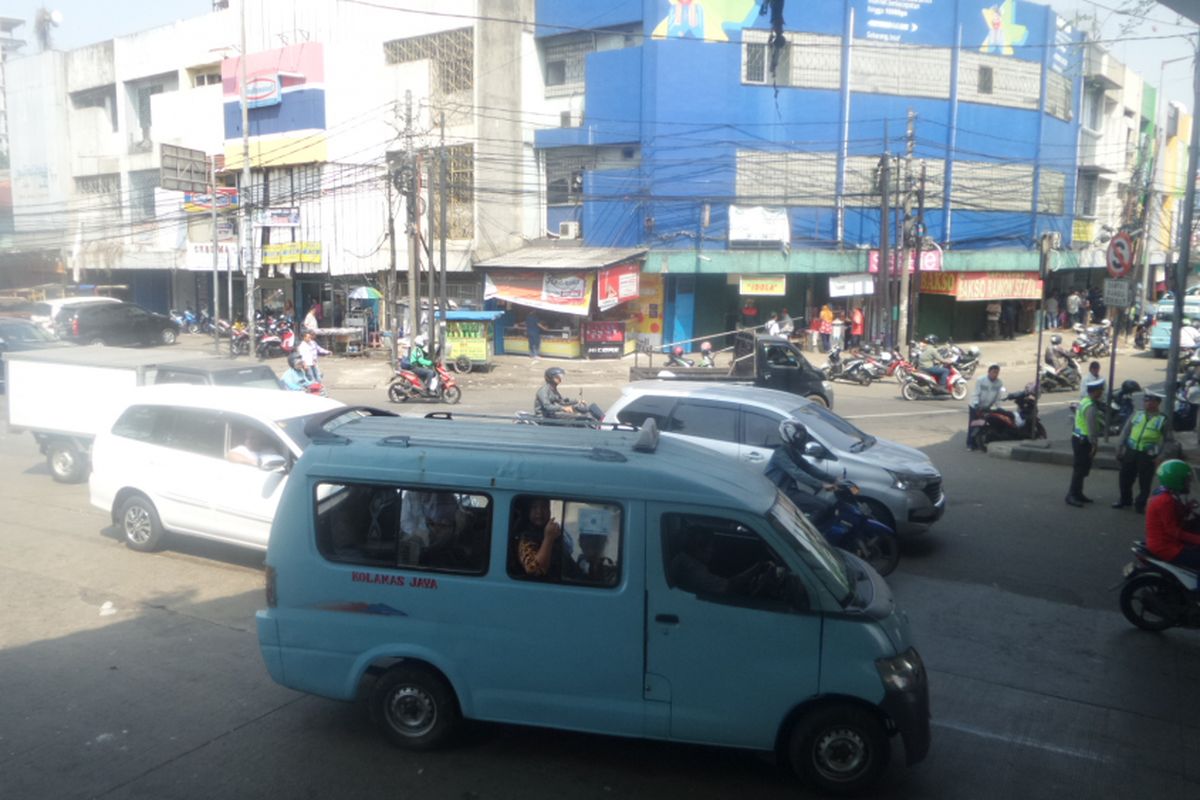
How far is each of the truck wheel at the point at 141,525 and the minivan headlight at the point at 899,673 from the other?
24.3ft

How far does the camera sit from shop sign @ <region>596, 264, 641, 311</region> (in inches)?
1086

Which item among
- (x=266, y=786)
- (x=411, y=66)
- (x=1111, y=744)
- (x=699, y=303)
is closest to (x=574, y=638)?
(x=266, y=786)

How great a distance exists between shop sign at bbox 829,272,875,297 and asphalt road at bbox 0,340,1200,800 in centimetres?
1956

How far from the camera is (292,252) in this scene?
32.8 meters

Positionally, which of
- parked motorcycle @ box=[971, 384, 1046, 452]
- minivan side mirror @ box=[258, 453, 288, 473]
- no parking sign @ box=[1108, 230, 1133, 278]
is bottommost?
parked motorcycle @ box=[971, 384, 1046, 452]

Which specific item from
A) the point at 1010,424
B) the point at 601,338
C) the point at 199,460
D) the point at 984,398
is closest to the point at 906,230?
the point at 601,338

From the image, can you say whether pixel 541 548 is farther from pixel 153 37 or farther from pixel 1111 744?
pixel 153 37

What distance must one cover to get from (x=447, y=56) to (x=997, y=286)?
20.5 m

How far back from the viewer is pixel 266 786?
4996 millimetres

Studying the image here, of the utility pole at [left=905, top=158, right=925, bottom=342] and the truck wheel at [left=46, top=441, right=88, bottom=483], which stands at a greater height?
the utility pole at [left=905, top=158, right=925, bottom=342]

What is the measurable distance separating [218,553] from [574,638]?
5985 millimetres

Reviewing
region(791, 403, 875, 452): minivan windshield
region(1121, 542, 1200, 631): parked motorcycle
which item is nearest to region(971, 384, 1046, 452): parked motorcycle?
region(791, 403, 875, 452): minivan windshield

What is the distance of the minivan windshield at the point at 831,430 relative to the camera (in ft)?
32.7

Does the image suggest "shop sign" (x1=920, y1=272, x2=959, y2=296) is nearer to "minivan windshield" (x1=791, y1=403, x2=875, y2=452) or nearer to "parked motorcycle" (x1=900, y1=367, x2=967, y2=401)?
"parked motorcycle" (x1=900, y1=367, x2=967, y2=401)
